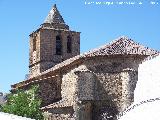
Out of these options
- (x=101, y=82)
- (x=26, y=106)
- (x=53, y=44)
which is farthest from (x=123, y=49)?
(x=53, y=44)

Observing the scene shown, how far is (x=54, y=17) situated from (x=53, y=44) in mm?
2511

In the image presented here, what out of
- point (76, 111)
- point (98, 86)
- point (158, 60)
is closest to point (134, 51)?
point (98, 86)

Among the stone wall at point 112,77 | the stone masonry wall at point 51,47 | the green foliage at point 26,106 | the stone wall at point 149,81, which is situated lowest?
the green foliage at point 26,106

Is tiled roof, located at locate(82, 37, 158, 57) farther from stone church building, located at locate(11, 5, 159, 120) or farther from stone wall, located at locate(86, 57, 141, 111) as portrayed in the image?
stone wall, located at locate(86, 57, 141, 111)

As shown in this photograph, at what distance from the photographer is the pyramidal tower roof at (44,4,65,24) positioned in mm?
34312

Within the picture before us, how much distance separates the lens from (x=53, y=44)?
33.4 m

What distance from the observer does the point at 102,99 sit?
22156 mm

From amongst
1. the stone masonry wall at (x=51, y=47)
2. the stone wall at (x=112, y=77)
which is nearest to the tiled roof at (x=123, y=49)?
the stone wall at (x=112, y=77)

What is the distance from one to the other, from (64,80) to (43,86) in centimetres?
160

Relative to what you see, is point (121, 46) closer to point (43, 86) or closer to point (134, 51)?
point (134, 51)

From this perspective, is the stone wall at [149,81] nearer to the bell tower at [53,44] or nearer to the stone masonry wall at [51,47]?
the bell tower at [53,44]

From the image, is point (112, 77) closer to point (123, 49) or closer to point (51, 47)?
point (123, 49)

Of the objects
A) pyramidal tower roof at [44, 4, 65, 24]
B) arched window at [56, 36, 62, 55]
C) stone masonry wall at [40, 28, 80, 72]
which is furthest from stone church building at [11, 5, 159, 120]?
pyramidal tower roof at [44, 4, 65, 24]

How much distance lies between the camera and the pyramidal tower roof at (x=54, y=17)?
3431 cm
